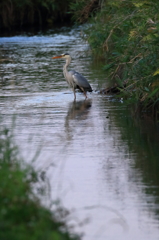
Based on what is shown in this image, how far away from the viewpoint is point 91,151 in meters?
9.18

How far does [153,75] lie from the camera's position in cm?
1053

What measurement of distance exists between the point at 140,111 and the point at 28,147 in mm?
3601

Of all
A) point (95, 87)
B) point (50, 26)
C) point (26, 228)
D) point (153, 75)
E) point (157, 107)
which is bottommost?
point (50, 26)

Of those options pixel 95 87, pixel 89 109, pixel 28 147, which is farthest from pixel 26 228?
pixel 95 87

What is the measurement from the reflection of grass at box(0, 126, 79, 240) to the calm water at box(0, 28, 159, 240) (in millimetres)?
698

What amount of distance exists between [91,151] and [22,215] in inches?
180

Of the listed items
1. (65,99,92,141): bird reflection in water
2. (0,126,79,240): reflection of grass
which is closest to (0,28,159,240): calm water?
(65,99,92,141): bird reflection in water

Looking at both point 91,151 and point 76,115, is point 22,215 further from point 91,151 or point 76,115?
point 76,115

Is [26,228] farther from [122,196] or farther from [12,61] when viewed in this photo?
[12,61]

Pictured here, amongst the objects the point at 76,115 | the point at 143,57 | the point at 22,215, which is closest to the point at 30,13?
the point at 76,115

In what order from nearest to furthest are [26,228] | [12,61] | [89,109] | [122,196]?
[26,228]
[122,196]
[89,109]
[12,61]

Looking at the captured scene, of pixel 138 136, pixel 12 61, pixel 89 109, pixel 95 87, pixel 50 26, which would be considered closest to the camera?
pixel 138 136

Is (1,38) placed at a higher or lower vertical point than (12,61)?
lower

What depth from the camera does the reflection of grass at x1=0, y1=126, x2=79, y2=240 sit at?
14.0 ft
